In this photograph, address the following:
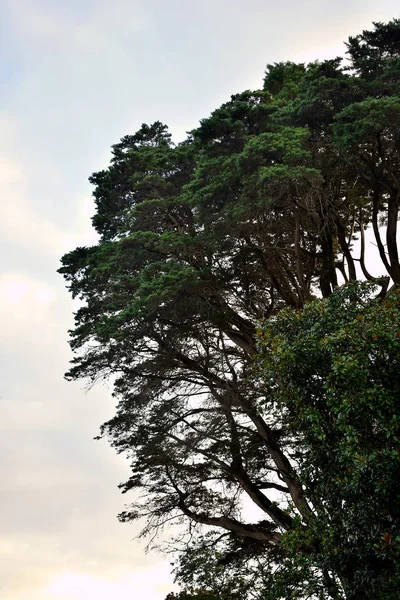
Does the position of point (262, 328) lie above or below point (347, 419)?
above

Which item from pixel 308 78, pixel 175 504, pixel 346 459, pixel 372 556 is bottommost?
pixel 372 556

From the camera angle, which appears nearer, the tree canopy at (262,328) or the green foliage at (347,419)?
the green foliage at (347,419)

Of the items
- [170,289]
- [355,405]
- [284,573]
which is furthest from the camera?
[170,289]

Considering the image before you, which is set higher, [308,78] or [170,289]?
[308,78]

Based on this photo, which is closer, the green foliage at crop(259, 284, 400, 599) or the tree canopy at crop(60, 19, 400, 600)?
the green foliage at crop(259, 284, 400, 599)

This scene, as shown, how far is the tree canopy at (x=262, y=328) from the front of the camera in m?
7.52

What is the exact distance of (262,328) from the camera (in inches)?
339

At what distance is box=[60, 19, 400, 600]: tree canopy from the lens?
7523 mm

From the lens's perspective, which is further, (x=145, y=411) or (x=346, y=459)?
(x=145, y=411)

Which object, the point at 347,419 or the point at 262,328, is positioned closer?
Answer: the point at 347,419

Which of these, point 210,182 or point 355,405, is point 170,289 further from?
point 355,405

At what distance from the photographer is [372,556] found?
7.52m

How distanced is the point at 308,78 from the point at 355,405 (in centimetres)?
628

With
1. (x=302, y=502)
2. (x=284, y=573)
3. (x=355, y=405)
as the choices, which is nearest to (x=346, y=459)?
(x=355, y=405)
